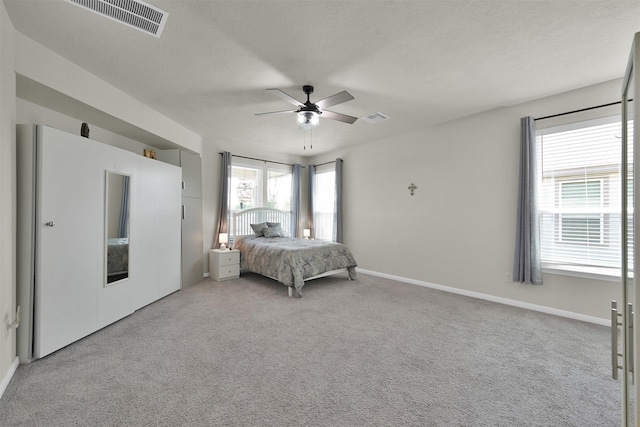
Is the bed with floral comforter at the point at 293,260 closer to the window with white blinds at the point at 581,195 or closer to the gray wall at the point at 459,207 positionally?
the gray wall at the point at 459,207

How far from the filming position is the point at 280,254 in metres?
4.21

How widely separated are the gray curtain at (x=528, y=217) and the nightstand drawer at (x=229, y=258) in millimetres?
4422

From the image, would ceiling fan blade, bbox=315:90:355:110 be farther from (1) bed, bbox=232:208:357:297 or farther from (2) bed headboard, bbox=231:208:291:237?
(2) bed headboard, bbox=231:208:291:237

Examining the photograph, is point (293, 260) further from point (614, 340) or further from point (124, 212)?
point (614, 340)

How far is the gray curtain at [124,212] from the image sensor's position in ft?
9.77

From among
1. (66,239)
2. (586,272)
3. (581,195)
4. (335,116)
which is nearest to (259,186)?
(335,116)

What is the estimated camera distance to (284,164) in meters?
6.40

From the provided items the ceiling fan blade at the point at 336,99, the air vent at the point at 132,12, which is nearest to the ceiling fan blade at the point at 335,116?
the ceiling fan blade at the point at 336,99

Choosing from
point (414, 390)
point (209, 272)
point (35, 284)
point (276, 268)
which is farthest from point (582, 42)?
point (209, 272)

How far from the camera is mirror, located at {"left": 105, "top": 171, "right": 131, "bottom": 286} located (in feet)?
9.14

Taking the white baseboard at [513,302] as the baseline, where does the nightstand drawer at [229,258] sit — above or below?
above

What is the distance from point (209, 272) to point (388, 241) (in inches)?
138

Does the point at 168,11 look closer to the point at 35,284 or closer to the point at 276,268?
the point at 35,284

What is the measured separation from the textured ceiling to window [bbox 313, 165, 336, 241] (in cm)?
284
